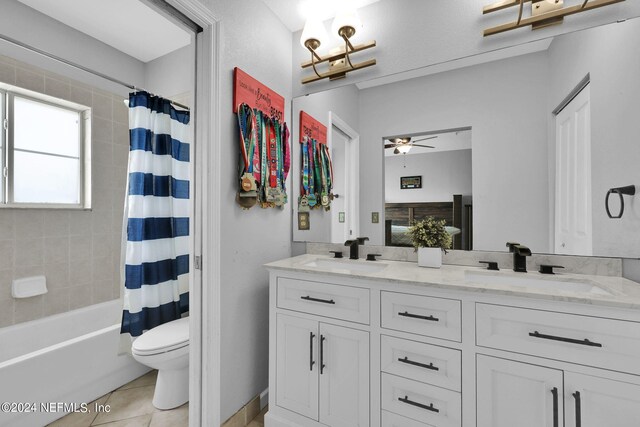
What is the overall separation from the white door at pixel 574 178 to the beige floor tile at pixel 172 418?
86.0 inches

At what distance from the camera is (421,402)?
1193mm

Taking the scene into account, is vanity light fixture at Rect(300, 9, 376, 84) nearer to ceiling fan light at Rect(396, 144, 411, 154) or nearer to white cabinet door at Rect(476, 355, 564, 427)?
ceiling fan light at Rect(396, 144, 411, 154)

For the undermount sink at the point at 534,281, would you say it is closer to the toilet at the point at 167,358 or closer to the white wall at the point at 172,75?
the toilet at the point at 167,358

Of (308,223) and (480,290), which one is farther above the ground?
(308,223)

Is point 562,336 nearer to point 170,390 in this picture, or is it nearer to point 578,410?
point 578,410

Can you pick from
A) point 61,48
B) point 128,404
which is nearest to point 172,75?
point 61,48

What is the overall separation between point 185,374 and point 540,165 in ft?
7.72

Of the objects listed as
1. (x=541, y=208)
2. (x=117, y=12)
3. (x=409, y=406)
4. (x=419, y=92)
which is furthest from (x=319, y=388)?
(x=117, y=12)

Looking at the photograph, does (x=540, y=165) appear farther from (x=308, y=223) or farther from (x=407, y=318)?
(x=308, y=223)

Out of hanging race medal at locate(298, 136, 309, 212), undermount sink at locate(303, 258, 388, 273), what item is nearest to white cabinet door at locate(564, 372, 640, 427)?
undermount sink at locate(303, 258, 388, 273)

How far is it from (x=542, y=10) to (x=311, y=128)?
134 centimetres

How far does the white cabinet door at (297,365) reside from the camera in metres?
1.41

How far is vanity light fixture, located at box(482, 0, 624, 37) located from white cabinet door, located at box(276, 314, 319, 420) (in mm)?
1736

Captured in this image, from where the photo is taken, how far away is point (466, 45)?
1.53 metres
